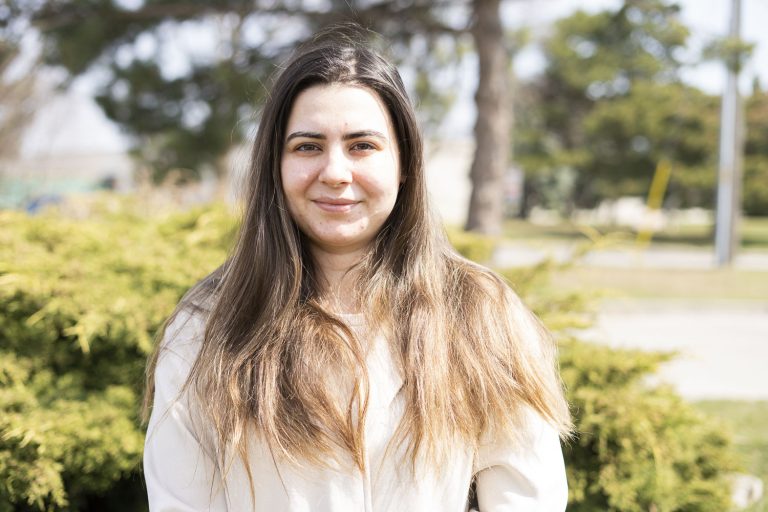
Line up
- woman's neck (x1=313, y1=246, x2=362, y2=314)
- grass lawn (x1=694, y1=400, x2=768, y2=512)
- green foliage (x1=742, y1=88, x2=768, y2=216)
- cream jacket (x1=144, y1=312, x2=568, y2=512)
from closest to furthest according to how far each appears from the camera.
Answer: cream jacket (x1=144, y1=312, x2=568, y2=512) → woman's neck (x1=313, y1=246, x2=362, y2=314) → grass lawn (x1=694, y1=400, x2=768, y2=512) → green foliage (x1=742, y1=88, x2=768, y2=216)

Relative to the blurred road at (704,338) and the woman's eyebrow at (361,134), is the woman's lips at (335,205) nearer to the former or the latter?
the woman's eyebrow at (361,134)

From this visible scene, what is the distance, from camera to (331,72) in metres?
1.60

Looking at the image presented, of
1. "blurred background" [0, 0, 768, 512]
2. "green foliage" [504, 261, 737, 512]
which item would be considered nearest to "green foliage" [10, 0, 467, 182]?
"blurred background" [0, 0, 768, 512]

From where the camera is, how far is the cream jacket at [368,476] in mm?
1544

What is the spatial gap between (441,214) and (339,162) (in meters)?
0.46

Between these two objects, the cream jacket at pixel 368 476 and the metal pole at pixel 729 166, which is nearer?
the cream jacket at pixel 368 476

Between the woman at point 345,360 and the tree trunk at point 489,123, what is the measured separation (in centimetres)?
794

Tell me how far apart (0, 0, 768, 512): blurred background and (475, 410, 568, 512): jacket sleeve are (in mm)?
686

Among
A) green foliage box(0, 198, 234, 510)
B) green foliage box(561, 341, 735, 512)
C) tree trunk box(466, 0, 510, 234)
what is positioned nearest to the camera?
green foliage box(0, 198, 234, 510)

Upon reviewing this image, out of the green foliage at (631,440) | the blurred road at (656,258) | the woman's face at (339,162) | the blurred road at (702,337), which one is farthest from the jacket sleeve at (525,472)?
the blurred road at (656,258)

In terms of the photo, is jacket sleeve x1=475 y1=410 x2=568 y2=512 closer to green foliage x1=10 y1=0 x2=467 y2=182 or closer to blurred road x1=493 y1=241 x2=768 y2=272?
green foliage x1=10 y1=0 x2=467 y2=182

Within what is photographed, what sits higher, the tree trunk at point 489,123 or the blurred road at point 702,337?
the tree trunk at point 489,123

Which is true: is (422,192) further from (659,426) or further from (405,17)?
(405,17)

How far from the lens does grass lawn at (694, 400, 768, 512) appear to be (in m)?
4.27
